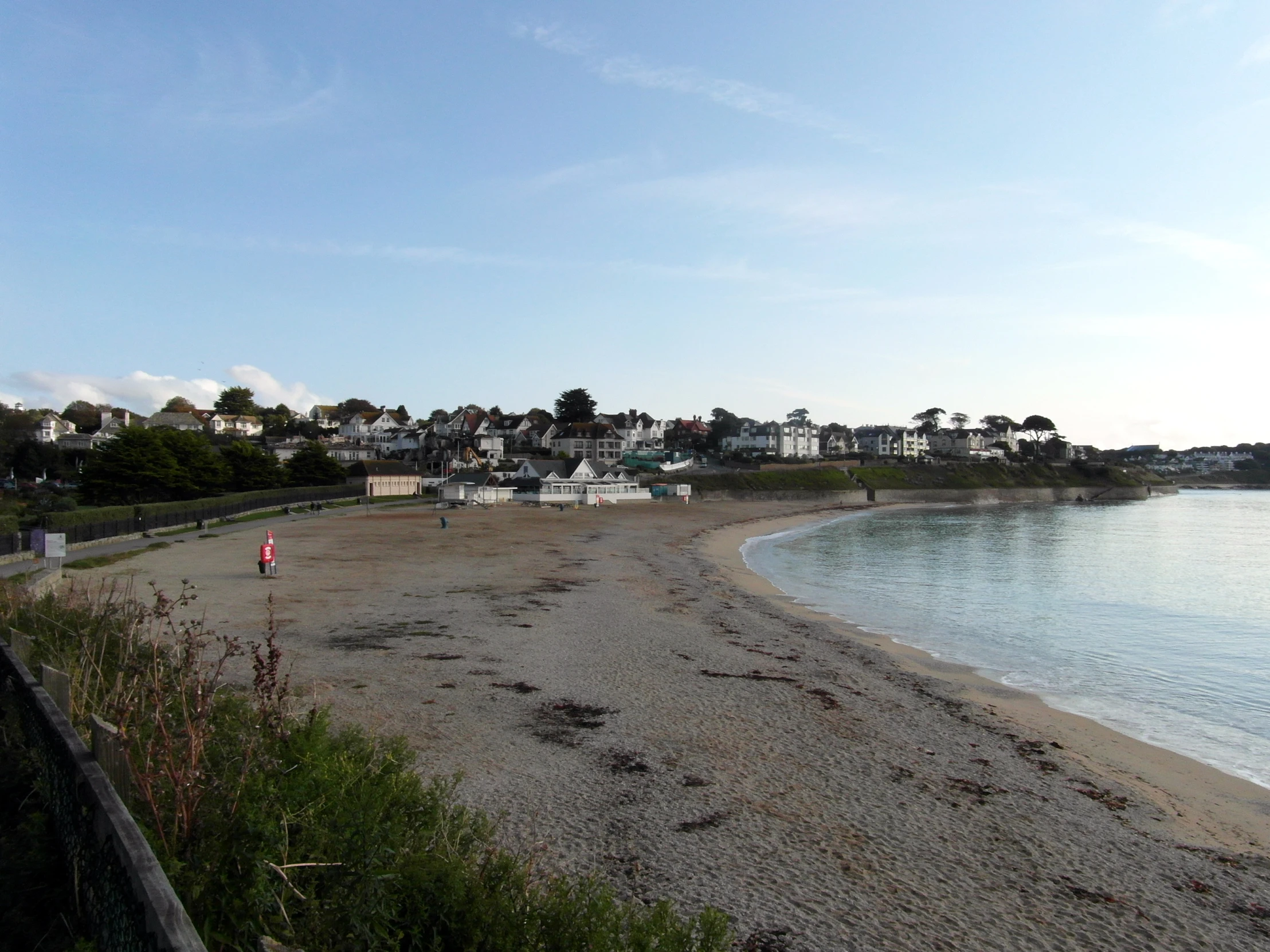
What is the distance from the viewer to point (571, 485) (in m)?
75.8

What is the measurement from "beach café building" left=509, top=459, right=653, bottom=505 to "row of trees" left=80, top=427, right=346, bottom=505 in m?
22.2

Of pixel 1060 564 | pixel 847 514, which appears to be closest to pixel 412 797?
pixel 1060 564

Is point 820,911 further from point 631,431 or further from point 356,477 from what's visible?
point 631,431

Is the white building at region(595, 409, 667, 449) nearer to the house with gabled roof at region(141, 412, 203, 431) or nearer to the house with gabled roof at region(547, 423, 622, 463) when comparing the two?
the house with gabled roof at region(547, 423, 622, 463)

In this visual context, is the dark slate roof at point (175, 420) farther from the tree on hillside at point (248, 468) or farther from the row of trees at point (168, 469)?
the tree on hillside at point (248, 468)

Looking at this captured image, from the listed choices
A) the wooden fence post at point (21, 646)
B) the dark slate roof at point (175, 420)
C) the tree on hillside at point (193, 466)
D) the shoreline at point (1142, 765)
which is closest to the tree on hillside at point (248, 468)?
the tree on hillside at point (193, 466)

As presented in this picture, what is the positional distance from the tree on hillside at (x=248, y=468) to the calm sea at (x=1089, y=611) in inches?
1549

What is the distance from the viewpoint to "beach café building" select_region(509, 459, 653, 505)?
74.2 meters

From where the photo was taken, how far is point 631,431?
139 metres

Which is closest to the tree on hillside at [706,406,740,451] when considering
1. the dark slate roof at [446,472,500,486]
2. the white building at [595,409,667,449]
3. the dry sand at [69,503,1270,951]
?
the white building at [595,409,667,449]

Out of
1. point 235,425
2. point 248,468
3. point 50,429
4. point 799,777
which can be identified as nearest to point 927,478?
point 248,468

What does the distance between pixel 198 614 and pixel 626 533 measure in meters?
31.5

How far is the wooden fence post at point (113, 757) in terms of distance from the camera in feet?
15.0

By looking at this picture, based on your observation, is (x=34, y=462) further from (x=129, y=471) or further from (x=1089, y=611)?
(x=1089, y=611)
